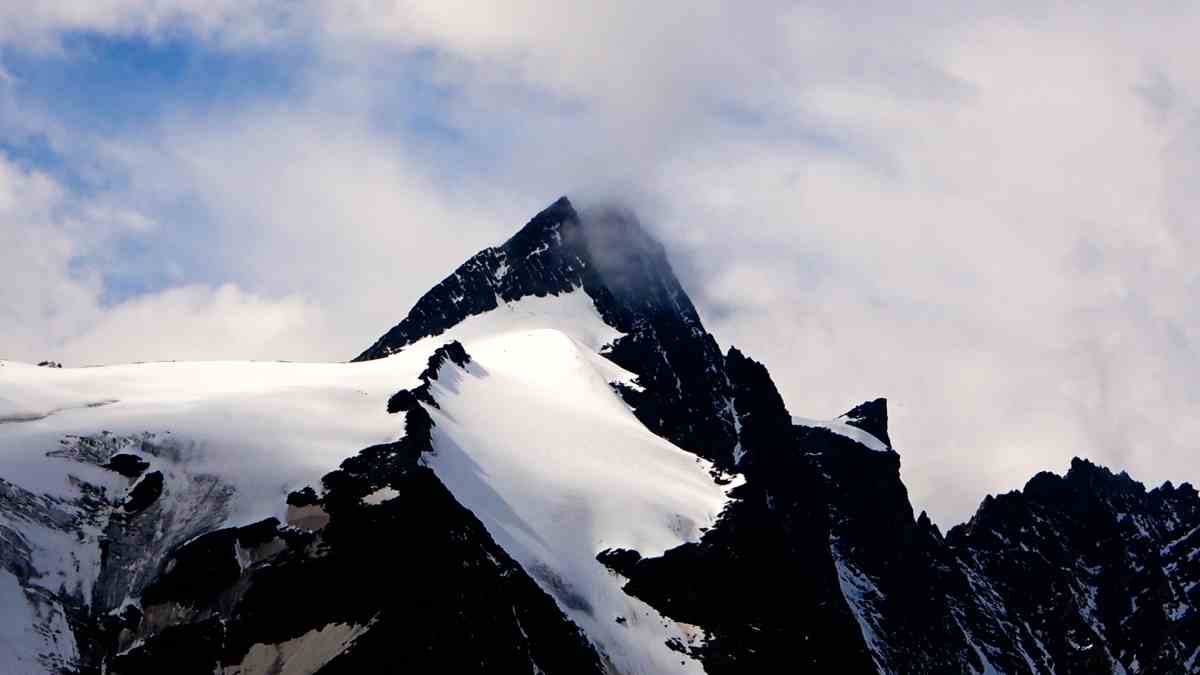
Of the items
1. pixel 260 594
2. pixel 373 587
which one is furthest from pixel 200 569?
pixel 373 587

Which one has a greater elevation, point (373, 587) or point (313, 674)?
point (373, 587)

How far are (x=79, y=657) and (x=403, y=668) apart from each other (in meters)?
33.5

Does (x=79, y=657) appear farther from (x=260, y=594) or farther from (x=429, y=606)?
(x=429, y=606)

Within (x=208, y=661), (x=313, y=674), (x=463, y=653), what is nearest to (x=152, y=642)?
(x=208, y=661)

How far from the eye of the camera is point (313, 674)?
186250mm

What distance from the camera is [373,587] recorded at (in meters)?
198

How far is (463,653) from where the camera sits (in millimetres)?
196125

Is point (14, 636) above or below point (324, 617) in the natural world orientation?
below

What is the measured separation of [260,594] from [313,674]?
15345 mm

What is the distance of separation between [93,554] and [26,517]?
337 inches

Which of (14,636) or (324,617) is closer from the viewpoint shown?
(14,636)

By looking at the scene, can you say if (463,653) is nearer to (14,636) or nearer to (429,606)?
(429,606)

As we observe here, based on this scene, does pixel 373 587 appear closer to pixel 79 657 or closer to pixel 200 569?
pixel 200 569

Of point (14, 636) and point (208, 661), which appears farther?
→ point (208, 661)
